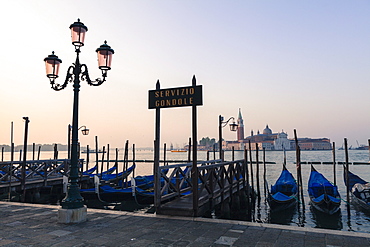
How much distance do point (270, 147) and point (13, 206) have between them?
579ft

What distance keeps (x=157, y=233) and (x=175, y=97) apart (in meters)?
3.22

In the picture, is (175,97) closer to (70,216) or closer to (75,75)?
(75,75)

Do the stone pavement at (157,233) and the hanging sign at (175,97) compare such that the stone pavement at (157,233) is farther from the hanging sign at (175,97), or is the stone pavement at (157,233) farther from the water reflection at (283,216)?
the water reflection at (283,216)

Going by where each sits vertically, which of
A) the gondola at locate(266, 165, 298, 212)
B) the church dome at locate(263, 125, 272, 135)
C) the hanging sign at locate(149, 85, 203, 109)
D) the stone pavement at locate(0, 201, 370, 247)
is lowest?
the gondola at locate(266, 165, 298, 212)

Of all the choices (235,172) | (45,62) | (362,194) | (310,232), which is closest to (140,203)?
(235,172)

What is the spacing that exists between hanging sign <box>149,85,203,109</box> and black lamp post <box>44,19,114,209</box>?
4.38ft

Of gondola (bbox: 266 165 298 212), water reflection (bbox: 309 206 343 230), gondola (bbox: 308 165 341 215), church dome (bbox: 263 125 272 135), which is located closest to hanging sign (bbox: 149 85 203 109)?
water reflection (bbox: 309 206 343 230)

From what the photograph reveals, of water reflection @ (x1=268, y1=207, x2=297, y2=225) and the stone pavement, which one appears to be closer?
the stone pavement

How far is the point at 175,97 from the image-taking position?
670 cm

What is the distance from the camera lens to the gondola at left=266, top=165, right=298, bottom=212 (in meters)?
11.8

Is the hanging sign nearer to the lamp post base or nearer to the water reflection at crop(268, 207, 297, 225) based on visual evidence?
the lamp post base

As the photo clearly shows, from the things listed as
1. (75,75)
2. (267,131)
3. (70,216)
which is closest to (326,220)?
(70,216)

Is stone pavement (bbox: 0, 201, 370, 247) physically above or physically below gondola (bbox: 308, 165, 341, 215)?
above

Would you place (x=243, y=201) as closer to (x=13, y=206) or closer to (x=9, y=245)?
(x=13, y=206)
